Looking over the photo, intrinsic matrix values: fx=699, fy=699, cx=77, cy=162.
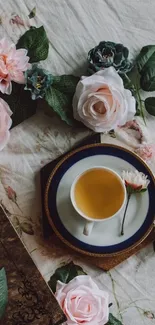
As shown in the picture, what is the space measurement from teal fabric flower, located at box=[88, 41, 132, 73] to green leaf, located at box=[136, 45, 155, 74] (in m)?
0.02

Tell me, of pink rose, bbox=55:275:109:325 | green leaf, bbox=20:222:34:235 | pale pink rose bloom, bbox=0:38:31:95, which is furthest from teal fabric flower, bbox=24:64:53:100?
pink rose, bbox=55:275:109:325

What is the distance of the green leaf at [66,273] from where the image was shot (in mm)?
1210

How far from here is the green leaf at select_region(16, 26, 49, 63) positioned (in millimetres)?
1279

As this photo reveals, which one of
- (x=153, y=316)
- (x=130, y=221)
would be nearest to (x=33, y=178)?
(x=130, y=221)

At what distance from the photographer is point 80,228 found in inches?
48.1

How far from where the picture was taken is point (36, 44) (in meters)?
1.28

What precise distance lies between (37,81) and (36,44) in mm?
76

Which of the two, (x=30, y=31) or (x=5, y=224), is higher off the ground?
(x=30, y=31)

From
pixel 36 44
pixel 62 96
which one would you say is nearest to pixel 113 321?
pixel 62 96

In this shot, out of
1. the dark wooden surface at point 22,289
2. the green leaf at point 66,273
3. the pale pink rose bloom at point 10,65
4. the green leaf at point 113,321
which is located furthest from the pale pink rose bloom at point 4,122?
the green leaf at point 113,321

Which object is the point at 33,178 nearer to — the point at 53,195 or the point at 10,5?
the point at 53,195

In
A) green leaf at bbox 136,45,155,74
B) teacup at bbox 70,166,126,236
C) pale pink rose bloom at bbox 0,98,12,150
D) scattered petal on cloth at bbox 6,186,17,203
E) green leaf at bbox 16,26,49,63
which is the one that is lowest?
teacup at bbox 70,166,126,236

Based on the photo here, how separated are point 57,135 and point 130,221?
21 cm

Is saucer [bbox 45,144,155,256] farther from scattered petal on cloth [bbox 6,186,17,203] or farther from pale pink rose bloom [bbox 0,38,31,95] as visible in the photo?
pale pink rose bloom [bbox 0,38,31,95]
